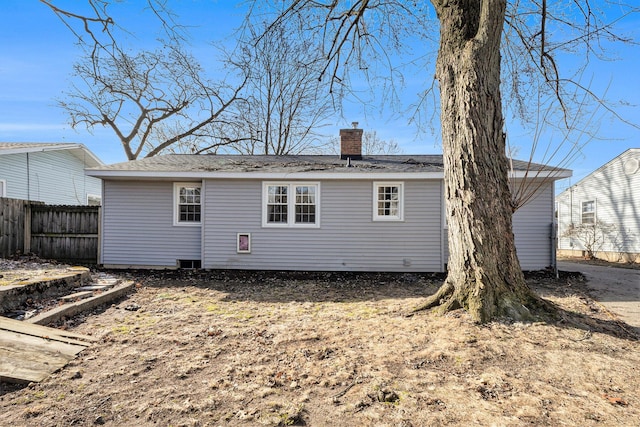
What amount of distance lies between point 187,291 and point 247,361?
13.8ft

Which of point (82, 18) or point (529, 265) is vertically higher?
point (82, 18)

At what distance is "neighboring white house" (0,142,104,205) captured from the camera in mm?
13039

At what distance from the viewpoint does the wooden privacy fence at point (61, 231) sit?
1004cm

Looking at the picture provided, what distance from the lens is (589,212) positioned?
16422 mm

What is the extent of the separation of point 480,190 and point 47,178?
1761cm

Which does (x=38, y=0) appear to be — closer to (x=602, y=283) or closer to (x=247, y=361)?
(x=247, y=361)

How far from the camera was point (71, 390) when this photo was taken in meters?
2.78

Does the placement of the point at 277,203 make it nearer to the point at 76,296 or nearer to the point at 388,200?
the point at 388,200

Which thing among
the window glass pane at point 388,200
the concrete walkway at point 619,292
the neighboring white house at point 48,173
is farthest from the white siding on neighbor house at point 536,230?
the neighboring white house at point 48,173

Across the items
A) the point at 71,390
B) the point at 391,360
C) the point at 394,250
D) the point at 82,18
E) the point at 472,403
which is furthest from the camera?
the point at 394,250

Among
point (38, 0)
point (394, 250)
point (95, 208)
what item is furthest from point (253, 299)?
point (95, 208)

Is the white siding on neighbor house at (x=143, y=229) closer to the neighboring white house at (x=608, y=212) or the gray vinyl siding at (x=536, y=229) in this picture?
the gray vinyl siding at (x=536, y=229)

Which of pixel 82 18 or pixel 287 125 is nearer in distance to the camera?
pixel 82 18

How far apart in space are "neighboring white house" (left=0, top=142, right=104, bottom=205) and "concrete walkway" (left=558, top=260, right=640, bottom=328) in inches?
713
